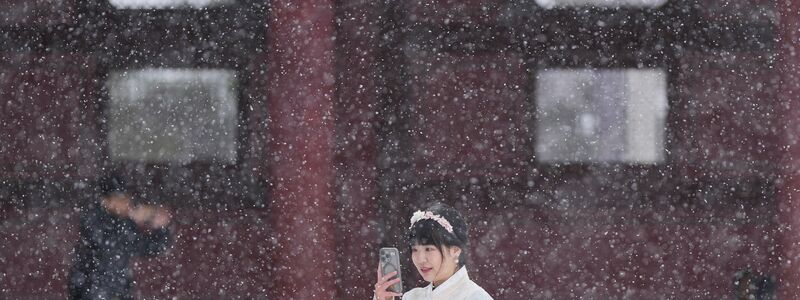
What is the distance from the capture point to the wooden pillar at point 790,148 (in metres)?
5.06

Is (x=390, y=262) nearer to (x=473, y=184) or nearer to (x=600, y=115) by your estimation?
(x=473, y=184)

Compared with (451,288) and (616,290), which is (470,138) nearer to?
(616,290)

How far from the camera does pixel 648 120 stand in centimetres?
518

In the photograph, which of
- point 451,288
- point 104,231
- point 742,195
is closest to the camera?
point 451,288

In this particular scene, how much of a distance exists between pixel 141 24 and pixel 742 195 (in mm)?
3736

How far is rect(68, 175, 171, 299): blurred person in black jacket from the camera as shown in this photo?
444 cm

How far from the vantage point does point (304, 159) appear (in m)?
5.10

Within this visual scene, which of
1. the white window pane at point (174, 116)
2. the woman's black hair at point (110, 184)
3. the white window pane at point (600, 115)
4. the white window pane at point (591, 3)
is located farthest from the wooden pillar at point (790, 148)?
the woman's black hair at point (110, 184)

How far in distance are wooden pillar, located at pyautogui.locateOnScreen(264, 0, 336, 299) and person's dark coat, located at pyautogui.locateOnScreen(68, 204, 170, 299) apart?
839 mm

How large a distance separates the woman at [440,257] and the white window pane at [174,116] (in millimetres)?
2943

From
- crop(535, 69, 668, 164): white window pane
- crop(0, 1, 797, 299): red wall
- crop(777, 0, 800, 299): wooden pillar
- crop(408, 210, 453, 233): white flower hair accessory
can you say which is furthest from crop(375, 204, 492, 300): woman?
crop(777, 0, 800, 299): wooden pillar

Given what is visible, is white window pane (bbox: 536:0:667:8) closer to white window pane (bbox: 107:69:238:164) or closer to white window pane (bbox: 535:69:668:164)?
white window pane (bbox: 535:69:668:164)

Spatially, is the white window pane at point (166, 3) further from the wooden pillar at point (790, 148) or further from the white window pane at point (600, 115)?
the wooden pillar at point (790, 148)

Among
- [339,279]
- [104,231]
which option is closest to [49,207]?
[104,231]
